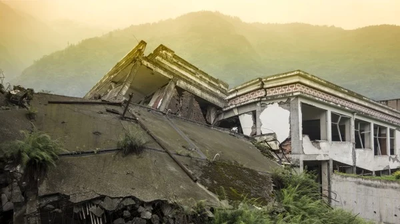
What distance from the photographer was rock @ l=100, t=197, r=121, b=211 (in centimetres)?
313

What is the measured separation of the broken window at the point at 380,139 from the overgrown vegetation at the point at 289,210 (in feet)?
39.0

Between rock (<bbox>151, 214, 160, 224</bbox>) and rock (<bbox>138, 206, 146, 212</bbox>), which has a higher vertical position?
rock (<bbox>138, 206, 146, 212</bbox>)

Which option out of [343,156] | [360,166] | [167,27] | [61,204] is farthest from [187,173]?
[167,27]

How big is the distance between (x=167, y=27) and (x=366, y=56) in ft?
165

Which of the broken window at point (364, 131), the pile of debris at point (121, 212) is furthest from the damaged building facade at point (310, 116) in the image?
the pile of debris at point (121, 212)

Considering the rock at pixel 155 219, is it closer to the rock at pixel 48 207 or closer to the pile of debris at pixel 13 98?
the rock at pixel 48 207

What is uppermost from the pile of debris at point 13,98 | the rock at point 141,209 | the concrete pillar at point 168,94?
the concrete pillar at point 168,94

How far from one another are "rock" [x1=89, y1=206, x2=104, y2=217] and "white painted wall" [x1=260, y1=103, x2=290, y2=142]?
8.35 metres

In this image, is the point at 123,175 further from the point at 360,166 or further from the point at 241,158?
the point at 360,166

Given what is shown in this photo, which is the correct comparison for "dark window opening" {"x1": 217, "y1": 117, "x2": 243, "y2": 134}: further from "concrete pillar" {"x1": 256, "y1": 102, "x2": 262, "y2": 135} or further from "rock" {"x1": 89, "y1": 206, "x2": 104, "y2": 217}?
"rock" {"x1": 89, "y1": 206, "x2": 104, "y2": 217}

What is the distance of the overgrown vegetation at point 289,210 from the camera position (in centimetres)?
355

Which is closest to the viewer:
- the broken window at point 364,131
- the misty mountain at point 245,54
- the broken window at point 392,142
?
the broken window at point 364,131

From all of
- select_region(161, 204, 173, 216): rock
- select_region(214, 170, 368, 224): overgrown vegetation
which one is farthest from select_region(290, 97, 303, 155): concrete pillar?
select_region(161, 204, 173, 216): rock

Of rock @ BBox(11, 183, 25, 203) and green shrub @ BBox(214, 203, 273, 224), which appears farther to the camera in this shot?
green shrub @ BBox(214, 203, 273, 224)
